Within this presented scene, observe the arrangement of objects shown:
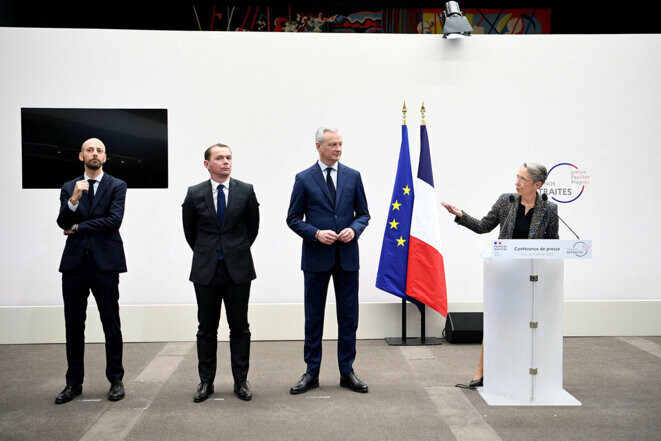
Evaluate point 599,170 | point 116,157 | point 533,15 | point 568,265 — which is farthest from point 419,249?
point 533,15

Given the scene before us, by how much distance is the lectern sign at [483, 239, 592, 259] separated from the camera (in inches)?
130

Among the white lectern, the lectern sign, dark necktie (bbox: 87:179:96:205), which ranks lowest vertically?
the white lectern

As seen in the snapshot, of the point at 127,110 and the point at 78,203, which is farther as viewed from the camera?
the point at 127,110

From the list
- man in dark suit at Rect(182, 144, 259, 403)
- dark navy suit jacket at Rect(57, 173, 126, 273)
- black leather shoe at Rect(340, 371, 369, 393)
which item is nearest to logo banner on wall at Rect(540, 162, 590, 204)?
black leather shoe at Rect(340, 371, 369, 393)

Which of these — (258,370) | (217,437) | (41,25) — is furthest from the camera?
(41,25)

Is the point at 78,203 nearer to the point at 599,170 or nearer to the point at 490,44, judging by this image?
the point at 490,44

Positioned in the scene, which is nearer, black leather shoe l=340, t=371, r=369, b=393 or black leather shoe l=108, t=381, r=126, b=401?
black leather shoe l=108, t=381, r=126, b=401

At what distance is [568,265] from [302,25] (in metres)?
3.87

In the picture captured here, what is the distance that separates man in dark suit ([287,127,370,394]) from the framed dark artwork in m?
2.05

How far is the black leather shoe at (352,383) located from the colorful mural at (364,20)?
4.15m

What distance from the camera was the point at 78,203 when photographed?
358 centimetres

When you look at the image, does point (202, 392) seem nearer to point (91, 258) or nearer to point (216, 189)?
point (91, 258)

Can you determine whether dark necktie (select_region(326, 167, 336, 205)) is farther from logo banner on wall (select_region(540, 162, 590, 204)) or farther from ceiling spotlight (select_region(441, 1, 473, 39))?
logo banner on wall (select_region(540, 162, 590, 204))

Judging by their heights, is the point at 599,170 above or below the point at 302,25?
below
